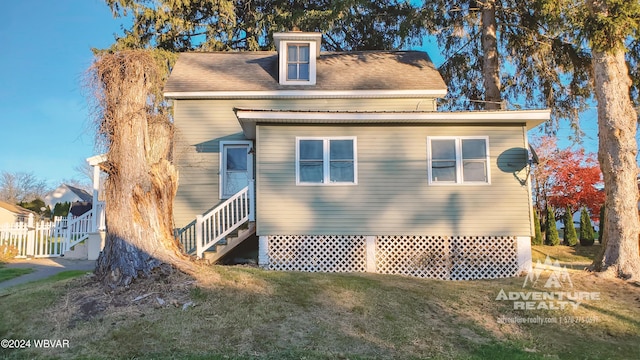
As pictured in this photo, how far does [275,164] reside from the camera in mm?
9992

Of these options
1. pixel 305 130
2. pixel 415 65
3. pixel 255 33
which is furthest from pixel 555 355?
pixel 255 33

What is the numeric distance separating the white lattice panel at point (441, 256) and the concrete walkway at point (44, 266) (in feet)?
24.5

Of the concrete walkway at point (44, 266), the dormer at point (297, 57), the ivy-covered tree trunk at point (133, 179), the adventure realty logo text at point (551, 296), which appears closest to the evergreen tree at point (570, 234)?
the adventure realty logo text at point (551, 296)

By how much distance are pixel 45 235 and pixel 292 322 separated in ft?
38.7

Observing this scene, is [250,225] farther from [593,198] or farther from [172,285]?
[593,198]

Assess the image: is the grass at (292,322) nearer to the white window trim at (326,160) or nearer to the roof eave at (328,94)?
the white window trim at (326,160)

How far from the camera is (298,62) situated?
1309 centimetres

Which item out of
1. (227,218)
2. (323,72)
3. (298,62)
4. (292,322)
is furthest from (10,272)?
(323,72)

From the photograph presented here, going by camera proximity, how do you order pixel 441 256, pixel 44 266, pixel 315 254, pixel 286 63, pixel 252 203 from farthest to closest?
pixel 286 63 < pixel 44 266 < pixel 252 203 < pixel 441 256 < pixel 315 254

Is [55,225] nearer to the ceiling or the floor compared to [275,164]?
nearer to the floor

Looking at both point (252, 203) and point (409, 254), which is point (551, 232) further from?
point (252, 203)

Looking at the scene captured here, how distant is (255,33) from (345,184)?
12356 mm

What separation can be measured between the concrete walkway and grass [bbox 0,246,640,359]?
3.05 m

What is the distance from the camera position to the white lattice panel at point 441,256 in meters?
9.98
